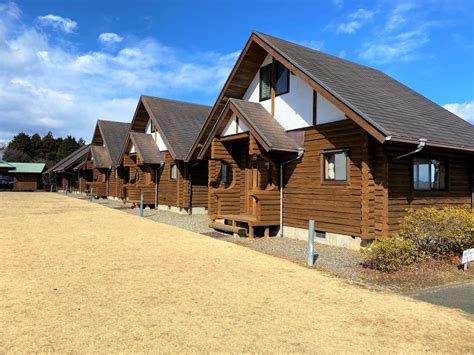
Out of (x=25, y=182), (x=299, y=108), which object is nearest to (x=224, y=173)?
(x=299, y=108)

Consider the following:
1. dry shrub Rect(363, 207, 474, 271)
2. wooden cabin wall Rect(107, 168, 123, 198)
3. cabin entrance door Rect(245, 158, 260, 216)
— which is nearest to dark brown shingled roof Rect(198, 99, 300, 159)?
cabin entrance door Rect(245, 158, 260, 216)

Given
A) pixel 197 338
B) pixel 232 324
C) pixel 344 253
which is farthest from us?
pixel 344 253

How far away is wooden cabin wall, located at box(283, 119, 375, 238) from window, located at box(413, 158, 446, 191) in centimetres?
188

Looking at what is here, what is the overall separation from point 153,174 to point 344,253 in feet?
54.6

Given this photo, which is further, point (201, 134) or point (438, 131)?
point (201, 134)

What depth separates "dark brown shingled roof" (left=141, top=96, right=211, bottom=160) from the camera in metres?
21.7

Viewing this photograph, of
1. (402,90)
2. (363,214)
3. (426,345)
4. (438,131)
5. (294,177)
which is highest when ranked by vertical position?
(402,90)

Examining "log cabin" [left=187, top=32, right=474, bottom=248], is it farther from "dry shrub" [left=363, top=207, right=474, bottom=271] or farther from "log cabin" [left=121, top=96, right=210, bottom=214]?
Answer: "log cabin" [left=121, top=96, right=210, bottom=214]

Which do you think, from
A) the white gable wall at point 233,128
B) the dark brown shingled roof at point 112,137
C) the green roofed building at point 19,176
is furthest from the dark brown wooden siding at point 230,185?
the green roofed building at point 19,176

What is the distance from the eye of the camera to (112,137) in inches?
1396

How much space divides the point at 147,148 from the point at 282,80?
1254cm

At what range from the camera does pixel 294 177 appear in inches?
521

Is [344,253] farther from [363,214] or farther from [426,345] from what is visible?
[426,345]

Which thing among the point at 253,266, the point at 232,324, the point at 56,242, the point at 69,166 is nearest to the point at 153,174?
the point at 56,242
